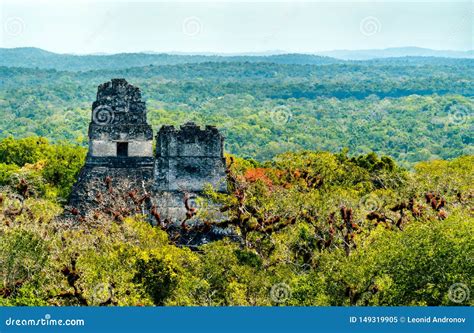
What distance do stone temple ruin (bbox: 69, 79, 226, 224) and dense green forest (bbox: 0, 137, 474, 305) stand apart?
2.72ft

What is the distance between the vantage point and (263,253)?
28.9 meters

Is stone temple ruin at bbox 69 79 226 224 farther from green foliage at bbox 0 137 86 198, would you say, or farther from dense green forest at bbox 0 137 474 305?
green foliage at bbox 0 137 86 198

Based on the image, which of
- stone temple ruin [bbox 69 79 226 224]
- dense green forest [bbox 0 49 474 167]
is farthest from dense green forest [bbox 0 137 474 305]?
dense green forest [bbox 0 49 474 167]

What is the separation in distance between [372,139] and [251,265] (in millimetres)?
123323

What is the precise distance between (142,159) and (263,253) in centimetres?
737

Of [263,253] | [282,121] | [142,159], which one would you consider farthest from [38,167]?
[282,121]

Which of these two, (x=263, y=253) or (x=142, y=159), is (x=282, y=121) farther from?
(x=263, y=253)

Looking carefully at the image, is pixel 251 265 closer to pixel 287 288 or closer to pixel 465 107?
pixel 287 288

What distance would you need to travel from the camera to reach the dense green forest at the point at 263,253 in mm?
22516

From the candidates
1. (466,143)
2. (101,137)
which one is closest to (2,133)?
(466,143)

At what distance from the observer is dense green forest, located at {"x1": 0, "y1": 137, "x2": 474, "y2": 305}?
73.9ft

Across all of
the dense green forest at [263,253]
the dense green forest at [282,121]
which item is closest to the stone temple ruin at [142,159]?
the dense green forest at [263,253]

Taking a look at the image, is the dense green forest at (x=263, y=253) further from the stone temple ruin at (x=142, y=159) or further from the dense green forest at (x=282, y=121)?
the dense green forest at (x=282, y=121)

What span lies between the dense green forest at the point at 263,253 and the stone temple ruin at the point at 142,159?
2.72 ft
